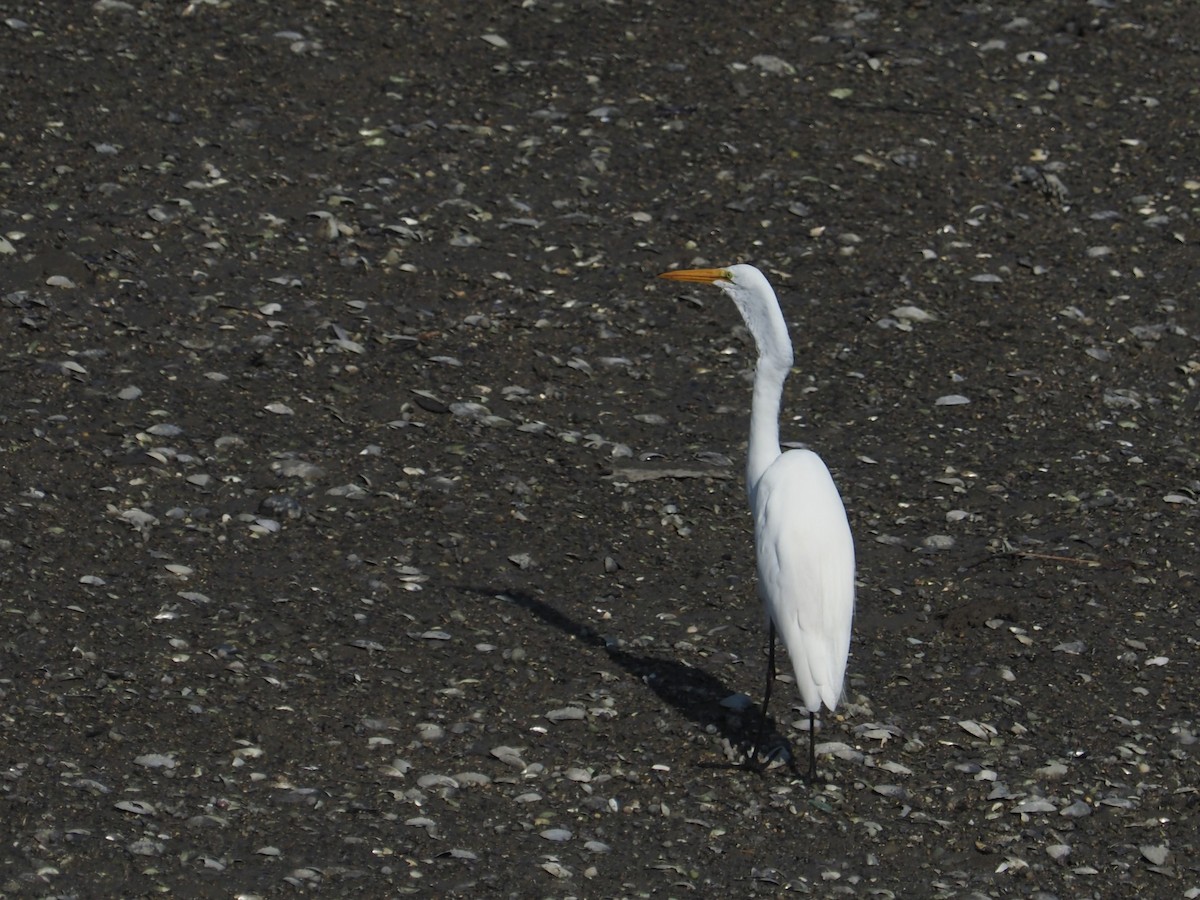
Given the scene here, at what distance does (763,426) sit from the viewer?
576 cm

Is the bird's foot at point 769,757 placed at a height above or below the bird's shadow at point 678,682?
below

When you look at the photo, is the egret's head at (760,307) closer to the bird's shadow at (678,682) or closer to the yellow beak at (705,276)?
the yellow beak at (705,276)

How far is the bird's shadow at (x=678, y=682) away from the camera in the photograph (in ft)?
18.5

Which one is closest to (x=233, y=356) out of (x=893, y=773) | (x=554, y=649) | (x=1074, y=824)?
(x=554, y=649)

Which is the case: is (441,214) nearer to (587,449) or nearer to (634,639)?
(587,449)

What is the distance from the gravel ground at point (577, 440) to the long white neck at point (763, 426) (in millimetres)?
793

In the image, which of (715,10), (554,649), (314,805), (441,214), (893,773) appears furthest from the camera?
(715,10)

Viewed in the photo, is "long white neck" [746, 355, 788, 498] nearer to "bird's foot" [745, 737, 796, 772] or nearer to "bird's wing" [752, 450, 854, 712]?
"bird's wing" [752, 450, 854, 712]

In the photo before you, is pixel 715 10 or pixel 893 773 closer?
pixel 893 773

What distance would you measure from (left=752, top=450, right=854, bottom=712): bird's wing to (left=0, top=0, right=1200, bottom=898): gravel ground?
0.45 meters

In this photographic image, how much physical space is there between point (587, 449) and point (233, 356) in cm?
176

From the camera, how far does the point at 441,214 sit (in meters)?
8.77

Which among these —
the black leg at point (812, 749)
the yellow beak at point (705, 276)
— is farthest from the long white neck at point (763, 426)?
the black leg at point (812, 749)

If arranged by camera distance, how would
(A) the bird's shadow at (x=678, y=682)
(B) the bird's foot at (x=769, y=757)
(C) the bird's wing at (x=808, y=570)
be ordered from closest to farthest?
(C) the bird's wing at (x=808, y=570), (B) the bird's foot at (x=769, y=757), (A) the bird's shadow at (x=678, y=682)
